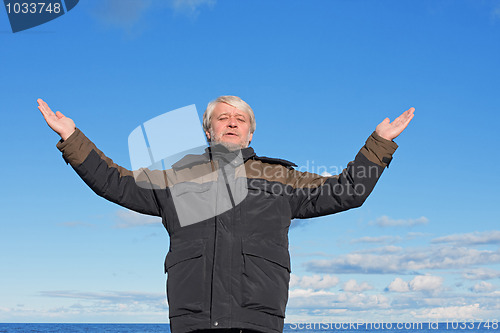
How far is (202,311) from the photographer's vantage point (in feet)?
11.5

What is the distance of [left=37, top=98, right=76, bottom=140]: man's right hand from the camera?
4070 millimetres

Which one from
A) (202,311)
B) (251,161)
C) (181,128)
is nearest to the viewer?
(202,311)

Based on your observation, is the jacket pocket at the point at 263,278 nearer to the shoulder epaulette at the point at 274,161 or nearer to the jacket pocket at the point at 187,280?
the jacket pocket at the point at 187,280

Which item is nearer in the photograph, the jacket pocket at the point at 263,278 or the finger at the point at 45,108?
the jacket pocket at the point at 263,278

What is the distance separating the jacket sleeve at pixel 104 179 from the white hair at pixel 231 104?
70 cm

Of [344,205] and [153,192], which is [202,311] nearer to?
[153,192]

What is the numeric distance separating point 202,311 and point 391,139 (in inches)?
76.3

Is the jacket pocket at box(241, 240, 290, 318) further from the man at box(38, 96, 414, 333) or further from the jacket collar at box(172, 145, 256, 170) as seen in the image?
the jacket collar at box(172, 145, 256, 170)

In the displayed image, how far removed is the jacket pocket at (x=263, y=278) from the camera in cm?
353

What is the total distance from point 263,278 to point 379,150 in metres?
1.34

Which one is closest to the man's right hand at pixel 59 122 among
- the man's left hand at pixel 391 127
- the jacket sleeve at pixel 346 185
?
the jacket sleeve at pixel 346 185

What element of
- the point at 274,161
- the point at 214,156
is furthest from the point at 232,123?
the point at 274,161

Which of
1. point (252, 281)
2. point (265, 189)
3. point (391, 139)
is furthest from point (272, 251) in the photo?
point (391, 139)

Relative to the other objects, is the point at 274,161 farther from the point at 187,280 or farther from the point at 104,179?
the point at 104,179
